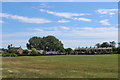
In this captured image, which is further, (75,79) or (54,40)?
(54,40)

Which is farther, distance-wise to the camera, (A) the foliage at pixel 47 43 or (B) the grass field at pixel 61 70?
(A) the foliage at pixel 47 43

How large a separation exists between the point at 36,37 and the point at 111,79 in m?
125

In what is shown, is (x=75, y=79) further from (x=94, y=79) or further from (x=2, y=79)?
(x=2, y=79)

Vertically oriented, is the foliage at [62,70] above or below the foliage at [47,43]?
below

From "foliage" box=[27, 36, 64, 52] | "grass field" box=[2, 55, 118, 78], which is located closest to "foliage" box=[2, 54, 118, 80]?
"grass field" box=[2, 55, 118, 78]

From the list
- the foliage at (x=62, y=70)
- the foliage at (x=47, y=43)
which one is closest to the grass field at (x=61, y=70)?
the foliage at (x=62, y=70)

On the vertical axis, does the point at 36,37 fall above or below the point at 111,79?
above

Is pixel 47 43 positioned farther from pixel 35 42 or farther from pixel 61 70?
pixel 61 70

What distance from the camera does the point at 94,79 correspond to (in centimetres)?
1127

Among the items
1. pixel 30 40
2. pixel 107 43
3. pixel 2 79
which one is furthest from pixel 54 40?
pixel 2 79

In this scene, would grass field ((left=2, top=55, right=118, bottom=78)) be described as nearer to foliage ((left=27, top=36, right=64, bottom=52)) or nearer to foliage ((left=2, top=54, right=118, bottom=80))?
foliage ((left=2, top=54, right=118, bottom=80))

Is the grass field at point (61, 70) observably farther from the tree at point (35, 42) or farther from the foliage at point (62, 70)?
the tree at point (35, 42)

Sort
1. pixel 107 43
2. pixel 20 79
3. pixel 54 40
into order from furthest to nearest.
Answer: pixel 107 43 → pixel 54 40 → pixel 20 79

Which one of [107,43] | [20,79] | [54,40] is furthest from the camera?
[107,43]
